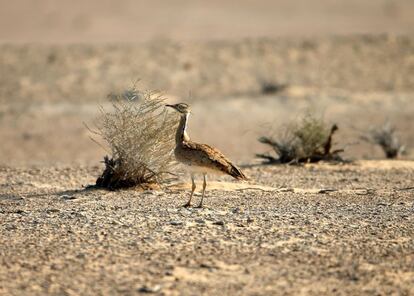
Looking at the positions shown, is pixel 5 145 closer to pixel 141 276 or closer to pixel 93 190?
pixel 93 190

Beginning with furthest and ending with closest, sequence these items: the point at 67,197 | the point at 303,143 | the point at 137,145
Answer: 1. the point at 303,143
2. the point at 137,145
3. the point at 67,197

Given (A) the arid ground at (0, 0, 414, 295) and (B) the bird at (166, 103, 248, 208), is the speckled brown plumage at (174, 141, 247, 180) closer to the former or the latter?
(B) the bird at (166, 103, 248, 208)

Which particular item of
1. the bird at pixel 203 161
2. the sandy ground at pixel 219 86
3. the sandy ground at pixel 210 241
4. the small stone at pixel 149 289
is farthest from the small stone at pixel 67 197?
the sandy ground at pixel 219 86

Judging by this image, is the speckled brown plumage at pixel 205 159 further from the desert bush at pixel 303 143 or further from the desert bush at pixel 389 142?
the desert bush at pixel 389 142

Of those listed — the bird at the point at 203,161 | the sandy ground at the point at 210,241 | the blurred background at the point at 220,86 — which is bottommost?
the sandy ground at the point at 210,241

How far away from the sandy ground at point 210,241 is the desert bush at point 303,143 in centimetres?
245

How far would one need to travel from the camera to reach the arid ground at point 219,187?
6961 mm

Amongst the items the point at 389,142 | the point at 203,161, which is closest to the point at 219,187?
the point at 203,161

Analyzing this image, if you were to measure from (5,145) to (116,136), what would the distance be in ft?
29.4

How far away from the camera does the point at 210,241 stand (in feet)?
25.3

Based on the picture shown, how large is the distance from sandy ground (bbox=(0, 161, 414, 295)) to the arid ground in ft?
0.06

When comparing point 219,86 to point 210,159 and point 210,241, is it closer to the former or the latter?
point 210,159

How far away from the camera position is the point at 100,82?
958 inches

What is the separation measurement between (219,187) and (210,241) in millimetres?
2985
